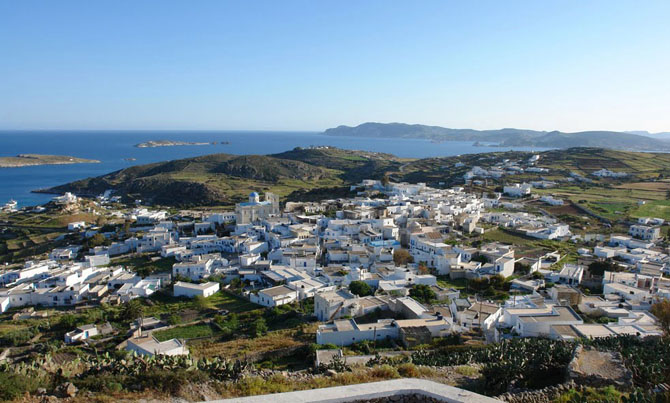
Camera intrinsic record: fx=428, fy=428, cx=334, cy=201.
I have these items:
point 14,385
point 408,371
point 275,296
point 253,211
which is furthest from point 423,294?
point 253,211

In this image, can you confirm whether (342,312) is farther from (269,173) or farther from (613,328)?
(269,173)

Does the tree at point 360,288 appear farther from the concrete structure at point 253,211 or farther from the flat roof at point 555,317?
the concrete structure at point 253,211

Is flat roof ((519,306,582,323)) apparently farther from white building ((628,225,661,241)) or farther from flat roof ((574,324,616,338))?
Result: white building ((628,225,661,241))

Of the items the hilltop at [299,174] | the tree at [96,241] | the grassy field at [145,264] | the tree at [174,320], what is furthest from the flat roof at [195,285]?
the hilltop at [299,174]

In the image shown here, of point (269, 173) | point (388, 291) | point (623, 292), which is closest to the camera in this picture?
point (623, 292)

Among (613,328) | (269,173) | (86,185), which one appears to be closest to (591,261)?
(613,328)

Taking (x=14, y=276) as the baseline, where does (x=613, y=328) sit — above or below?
above
